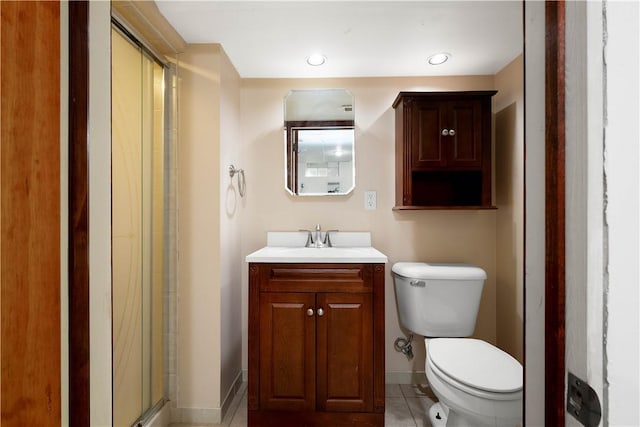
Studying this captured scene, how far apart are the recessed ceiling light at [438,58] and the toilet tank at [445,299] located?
1.18 metres

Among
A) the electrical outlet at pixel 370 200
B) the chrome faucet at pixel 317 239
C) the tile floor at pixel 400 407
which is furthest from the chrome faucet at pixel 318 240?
the tile floor at pixel 400 407

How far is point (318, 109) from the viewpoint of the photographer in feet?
7.07

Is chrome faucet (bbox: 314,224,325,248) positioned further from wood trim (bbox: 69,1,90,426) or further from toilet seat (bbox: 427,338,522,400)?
wood trim (bbox: 69,1,90,426)

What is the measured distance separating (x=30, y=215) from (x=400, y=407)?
6.55ft

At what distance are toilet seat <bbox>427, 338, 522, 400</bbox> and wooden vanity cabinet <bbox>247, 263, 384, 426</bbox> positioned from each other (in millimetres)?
279

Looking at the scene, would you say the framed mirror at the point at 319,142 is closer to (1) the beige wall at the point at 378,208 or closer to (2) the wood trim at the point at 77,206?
(1) the beige wall at the point at 378,208

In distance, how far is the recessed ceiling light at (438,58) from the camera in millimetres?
1826

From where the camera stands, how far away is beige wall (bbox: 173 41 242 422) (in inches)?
67.6

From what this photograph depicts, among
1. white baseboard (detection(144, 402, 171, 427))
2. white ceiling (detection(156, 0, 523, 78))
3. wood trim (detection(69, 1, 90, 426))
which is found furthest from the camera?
white baseboard (detection(144, 402, 171, 427))

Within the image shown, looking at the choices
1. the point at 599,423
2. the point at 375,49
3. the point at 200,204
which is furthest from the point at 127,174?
the point at 599,423

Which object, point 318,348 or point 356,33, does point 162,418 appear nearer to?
point 318,348

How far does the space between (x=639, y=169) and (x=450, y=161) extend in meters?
1.63

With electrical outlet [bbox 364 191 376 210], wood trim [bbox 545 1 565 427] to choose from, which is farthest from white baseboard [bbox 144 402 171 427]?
wood trim [bbox 545 1 565 427]

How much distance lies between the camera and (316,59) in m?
1.87
